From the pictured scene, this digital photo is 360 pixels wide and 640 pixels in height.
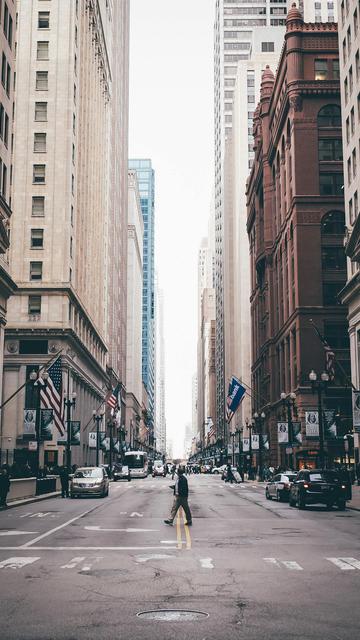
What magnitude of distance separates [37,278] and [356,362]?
112 feet

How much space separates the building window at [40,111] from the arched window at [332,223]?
98.2 feet

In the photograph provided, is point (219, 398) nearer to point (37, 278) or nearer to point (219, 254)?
point (219, 254)

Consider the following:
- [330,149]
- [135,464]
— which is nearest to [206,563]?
[330,149]

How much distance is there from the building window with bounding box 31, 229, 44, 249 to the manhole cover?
235 ft

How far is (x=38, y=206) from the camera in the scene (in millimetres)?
81562

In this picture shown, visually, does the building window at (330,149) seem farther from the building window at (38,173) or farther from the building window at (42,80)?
the building window at (42,80)

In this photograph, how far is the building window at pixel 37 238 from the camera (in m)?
80.9

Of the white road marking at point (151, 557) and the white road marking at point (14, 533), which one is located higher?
the white road marking at point (14, 533)

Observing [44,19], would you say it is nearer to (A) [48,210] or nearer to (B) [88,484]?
(A) [48,210]

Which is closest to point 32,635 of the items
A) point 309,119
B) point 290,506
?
point 290,506

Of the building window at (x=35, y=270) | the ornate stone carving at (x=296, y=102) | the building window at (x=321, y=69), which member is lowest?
the building window at (x=35, y=270)

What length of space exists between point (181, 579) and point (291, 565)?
3103 mm

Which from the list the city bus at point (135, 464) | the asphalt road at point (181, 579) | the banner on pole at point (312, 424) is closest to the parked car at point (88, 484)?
the banner on pole at point (312, 424)

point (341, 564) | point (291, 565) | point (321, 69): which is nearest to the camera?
point (291, 565)
